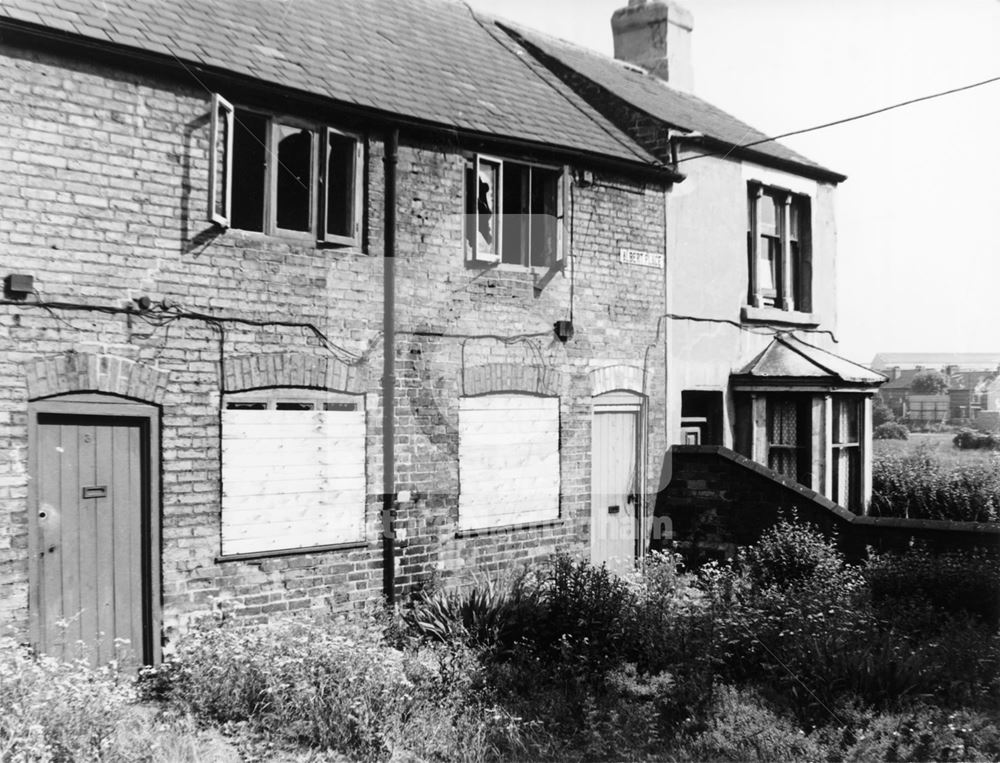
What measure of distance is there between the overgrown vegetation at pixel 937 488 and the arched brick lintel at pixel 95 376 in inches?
445

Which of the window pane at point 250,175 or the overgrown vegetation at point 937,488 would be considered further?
the overgrown vegetation at point 937,488

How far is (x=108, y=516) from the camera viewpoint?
316 inches

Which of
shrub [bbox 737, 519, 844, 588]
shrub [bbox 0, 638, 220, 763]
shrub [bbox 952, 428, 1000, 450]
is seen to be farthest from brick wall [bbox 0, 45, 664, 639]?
shrub [bbox 952, 428, 1000, 450]

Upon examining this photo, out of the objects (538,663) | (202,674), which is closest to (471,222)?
(538,663)

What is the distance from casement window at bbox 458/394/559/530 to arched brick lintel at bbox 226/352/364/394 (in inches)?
59.8

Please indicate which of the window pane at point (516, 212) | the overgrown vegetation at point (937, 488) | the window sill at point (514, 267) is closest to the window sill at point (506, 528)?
the window sill at point (514, 267)

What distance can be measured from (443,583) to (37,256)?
5.19 metres

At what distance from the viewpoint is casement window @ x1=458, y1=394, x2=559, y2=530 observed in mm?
10469

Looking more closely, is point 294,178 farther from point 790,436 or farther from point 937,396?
point 937,396

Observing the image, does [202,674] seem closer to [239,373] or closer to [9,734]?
[9,734]

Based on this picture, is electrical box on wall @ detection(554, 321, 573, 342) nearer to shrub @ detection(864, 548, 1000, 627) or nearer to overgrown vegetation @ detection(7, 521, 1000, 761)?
overgrown vegetation @ detection(7, 521, 1000, 761)

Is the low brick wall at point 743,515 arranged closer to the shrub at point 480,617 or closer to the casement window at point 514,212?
the casement window at point 514,212

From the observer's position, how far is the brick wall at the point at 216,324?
7.61 meters

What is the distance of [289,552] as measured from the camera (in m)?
9.01
